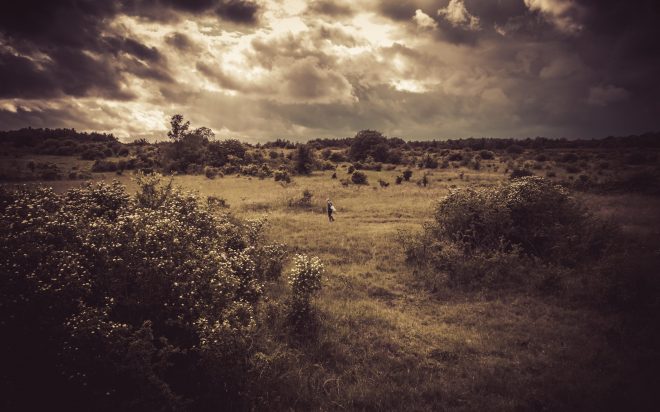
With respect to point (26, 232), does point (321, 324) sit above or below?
below

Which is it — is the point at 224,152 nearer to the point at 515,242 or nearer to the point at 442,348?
the point at 515,242

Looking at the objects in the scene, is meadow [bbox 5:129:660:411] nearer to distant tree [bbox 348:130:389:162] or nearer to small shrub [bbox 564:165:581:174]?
small shrub [bbox 564:165:581:174]

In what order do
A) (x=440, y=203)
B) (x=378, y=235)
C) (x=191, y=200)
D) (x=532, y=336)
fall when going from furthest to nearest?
(x=378, y=235) → (x=440, y=203) → (x=191, y=200) → (x=532, y=336)

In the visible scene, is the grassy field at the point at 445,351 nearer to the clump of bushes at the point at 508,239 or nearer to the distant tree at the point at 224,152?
the clump of bushes at the point at 508,239

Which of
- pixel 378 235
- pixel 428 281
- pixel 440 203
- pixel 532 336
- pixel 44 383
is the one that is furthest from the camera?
pixel 378 235

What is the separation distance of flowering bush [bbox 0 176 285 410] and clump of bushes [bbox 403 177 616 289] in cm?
1028

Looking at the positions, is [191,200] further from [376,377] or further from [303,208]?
[303,208]

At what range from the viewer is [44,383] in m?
6.87

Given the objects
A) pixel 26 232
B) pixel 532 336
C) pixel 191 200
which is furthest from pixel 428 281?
pixel 26 232

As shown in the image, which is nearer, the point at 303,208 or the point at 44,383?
the point at 44,383

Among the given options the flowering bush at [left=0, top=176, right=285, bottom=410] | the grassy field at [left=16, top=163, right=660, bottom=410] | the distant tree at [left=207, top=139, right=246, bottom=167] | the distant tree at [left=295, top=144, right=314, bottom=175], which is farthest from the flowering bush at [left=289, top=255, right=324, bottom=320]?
the distant tree at [left=207, top=139, right=246, bottom=167]

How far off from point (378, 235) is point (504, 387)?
567 inches

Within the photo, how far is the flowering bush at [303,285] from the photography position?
38.6 ft

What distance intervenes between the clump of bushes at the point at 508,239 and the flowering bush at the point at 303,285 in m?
5.89
